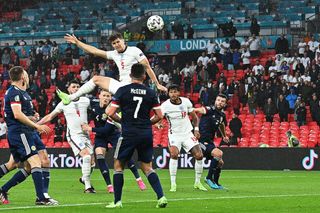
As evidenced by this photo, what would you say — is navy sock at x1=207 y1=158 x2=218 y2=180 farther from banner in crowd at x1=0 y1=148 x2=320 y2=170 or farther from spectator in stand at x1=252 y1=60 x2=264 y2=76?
spectator in stand at x1=252 y1=60 x2=264 y2=76

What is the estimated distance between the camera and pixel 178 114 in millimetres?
21406

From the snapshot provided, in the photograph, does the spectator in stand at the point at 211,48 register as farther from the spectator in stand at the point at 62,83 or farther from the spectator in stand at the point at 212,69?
the spectator in stand at the point at 62,83

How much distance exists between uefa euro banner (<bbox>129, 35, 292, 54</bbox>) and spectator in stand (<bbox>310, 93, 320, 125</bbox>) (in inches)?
302

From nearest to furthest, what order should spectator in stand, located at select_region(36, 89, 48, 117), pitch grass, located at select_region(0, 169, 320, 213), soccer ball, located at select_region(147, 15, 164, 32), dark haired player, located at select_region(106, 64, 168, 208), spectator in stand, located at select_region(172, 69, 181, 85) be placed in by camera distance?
dark haired player, located at select_region(106, 64, 168, 208) < pitch grass, located at select_region(0, 169, 320, 213) < soccer ball, located at select_region(147, 15, 164, 32) < spectator in stand, located at select_region(172, 69, 181, 85) < spectator in stand, located at select_region(36, 89, 48, 117)

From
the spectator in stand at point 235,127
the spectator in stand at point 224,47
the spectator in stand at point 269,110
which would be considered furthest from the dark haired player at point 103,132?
the spectator in stand at point 224,47

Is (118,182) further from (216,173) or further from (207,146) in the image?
(207,146)

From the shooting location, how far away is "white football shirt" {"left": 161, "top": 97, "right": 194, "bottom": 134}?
2130 cm

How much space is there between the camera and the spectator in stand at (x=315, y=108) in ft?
113

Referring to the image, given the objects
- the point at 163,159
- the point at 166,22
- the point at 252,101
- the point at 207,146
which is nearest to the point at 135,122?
the point at 207,146

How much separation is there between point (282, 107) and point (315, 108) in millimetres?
1457

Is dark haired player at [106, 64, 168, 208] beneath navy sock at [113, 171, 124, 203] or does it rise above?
above

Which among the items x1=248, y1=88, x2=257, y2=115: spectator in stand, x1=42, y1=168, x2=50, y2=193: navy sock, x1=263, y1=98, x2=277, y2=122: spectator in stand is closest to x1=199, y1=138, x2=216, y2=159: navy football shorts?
x1=42, y1=168, x2=50, y2=193: navy sock

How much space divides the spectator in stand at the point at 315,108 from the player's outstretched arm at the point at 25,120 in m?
21.0

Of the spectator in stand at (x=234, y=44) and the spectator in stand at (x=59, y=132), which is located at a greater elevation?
the spectator in stand at (x=234, y=44)
